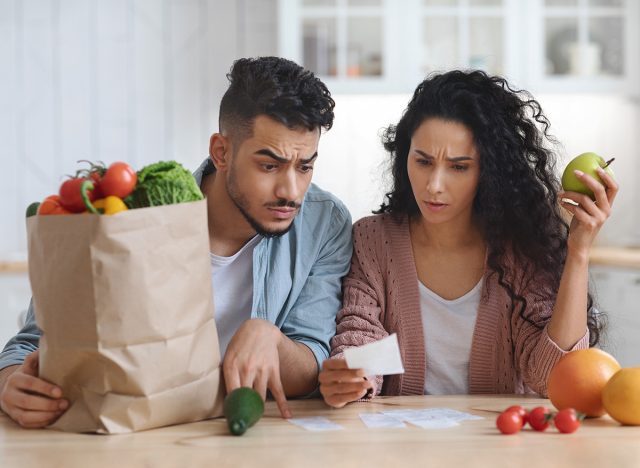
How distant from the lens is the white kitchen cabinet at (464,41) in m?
3.97

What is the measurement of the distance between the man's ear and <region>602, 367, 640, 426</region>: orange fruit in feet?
3.01

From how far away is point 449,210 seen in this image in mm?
1776

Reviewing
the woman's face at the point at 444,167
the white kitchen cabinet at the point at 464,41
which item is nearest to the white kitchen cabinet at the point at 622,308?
the white kitchen cabinet at the point at 464,41

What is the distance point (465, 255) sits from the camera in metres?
1.90

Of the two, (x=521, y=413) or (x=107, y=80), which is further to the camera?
(x=107, y=80)

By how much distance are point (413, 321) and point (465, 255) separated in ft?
0.66

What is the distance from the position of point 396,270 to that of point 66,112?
275 centimetres

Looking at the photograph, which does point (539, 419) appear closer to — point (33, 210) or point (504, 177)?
point (504, 177)

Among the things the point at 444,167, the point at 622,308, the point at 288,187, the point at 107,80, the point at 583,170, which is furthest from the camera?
the point at 107,80

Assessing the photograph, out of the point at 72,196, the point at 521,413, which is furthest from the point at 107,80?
the point at 521,413

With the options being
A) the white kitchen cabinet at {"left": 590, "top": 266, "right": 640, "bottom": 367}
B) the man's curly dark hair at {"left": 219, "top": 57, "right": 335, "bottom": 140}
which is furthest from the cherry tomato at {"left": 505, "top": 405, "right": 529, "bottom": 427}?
the white kitchen cabinet at {"left": 590, "top": 266, "right": 640, "bottom": 367}

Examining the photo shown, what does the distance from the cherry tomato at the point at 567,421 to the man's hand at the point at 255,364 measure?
42 cm

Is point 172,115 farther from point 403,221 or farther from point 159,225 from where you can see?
point 159,225

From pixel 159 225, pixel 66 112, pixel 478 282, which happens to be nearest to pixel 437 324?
pixel 478 282
